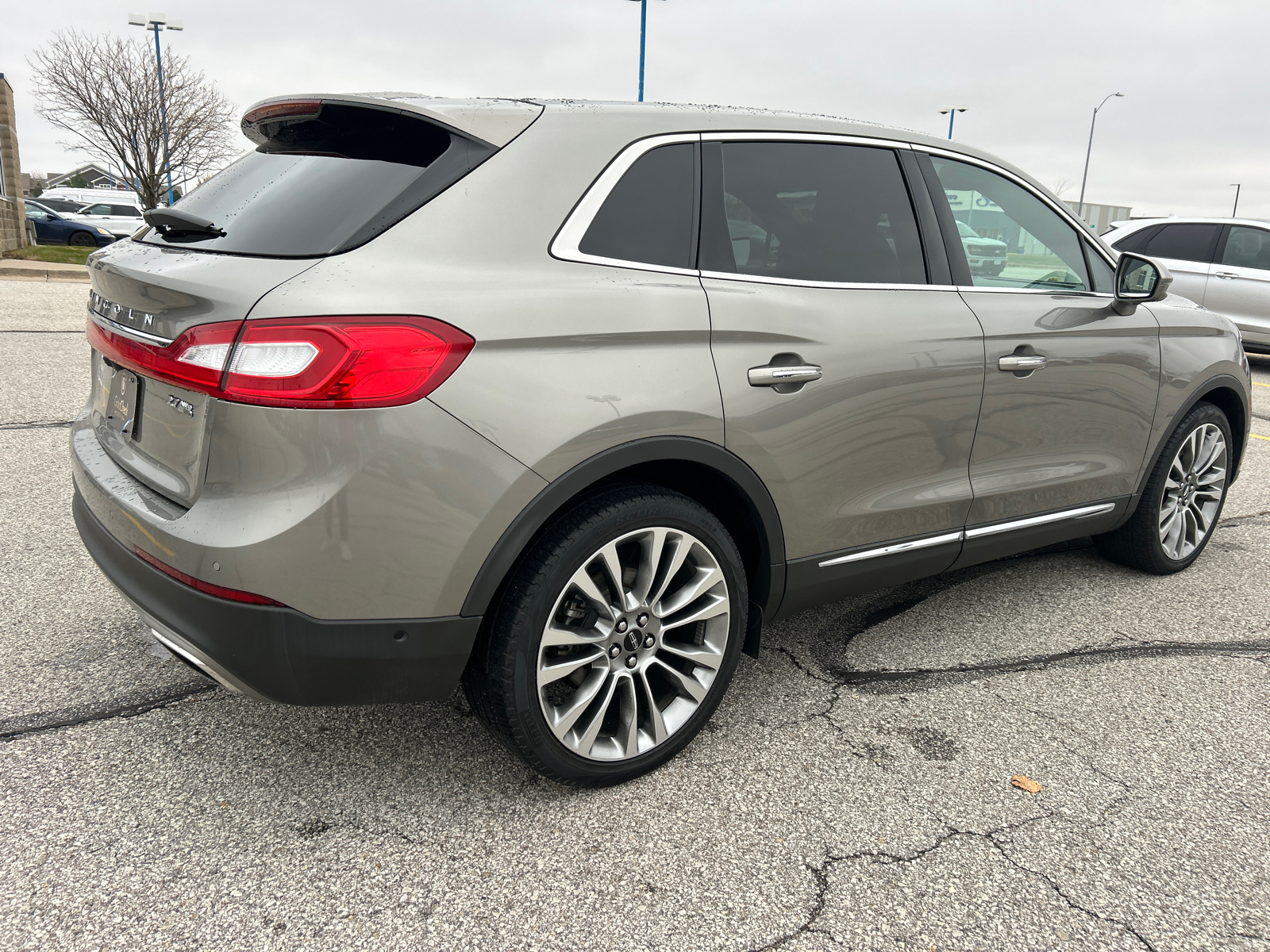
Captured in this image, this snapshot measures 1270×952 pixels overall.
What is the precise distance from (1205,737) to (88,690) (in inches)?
139

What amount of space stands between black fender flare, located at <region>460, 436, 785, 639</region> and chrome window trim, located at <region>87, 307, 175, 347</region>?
2.94 ft

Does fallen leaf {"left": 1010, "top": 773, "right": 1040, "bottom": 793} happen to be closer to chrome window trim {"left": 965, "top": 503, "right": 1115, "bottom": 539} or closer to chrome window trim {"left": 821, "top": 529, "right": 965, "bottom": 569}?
chrome window trim {"left": 821, "top": 529, "right": 965, "bottom": 569}

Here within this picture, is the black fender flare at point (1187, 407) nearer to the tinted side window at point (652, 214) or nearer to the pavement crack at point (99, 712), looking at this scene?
the tinted side window at point (652, 214)

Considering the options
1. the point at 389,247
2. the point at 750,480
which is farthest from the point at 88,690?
the point at 750,480

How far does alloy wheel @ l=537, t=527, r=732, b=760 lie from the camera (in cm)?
243

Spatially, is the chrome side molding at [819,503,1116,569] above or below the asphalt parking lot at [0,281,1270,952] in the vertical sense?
above

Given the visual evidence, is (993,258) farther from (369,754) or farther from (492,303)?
(369,754)

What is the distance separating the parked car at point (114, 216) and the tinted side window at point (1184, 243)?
2840 centimetres

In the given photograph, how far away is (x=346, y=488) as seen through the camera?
1993 mm

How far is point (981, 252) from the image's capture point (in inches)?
133

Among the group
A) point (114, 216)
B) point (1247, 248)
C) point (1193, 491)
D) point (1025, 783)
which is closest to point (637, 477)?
point (1025, 783)

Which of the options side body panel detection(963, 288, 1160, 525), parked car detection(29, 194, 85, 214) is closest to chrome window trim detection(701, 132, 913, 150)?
side body panel detection(963, 288, 1160, 525)

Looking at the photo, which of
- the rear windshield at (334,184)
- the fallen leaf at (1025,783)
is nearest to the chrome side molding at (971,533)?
the fallen leaf at (1025,783)

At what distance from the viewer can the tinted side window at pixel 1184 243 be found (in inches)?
450
